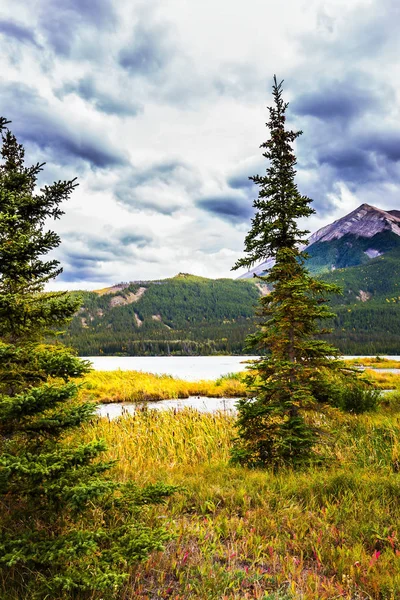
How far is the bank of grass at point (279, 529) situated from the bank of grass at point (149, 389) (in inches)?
670

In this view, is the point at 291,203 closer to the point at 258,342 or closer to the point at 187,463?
the point at 258,342

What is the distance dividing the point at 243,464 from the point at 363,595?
456cm

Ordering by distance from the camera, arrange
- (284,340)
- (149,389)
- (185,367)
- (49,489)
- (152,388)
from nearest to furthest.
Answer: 1. (49,489)
2. (284,340)
3. (149,389)
4. (152,388)
5. (185,367)

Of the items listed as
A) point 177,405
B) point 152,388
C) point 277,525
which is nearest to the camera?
point 277,525

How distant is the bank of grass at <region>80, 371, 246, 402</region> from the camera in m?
25.0

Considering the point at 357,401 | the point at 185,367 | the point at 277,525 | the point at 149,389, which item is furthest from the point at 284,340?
the point at 185,367

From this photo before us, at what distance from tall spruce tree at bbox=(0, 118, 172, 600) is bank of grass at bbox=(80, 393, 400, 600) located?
58 centimetres

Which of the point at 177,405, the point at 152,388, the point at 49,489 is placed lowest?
the point at 177,405

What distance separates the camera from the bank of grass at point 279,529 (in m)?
3.44

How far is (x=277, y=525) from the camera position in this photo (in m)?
4.73

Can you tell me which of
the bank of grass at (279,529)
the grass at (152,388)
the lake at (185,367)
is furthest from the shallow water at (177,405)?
the bank of grass at (279,529)

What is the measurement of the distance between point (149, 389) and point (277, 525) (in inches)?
889

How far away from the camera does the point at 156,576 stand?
3709 millimetres

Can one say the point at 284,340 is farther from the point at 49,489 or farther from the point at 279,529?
the point at 49,489
